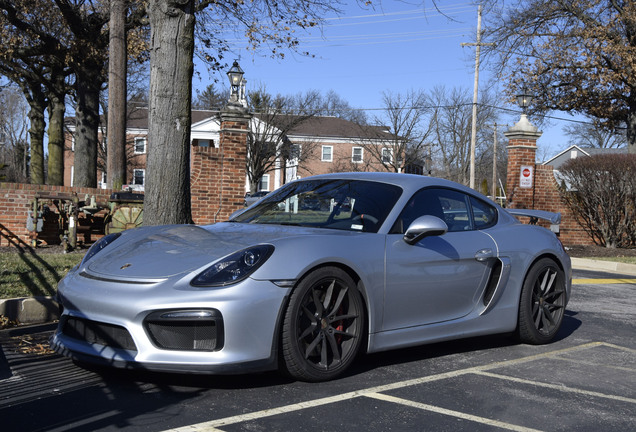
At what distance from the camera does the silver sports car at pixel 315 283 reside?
3893mm

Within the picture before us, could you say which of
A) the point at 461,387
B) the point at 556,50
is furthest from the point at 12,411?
the point at 556,50

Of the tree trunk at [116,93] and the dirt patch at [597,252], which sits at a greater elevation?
the tree trunk at [116,93]

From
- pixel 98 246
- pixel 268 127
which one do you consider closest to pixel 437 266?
pixel 98 246

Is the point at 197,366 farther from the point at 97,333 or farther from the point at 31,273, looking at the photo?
the point at 31,273

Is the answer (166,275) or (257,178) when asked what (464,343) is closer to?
(166,275)

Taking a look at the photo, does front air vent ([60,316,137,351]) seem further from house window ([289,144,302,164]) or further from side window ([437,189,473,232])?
house window ([289,144,302,164])

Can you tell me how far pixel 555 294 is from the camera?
602 centimetres

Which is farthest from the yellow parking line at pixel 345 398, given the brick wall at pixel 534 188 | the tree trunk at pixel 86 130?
the tree trunk at pixel 86 130

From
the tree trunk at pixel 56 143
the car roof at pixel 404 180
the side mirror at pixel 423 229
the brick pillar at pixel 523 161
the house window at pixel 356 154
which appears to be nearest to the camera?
the side mirror at pixel 423 229

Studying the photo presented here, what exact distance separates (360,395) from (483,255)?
1.82 metres

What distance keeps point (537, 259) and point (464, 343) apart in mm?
968

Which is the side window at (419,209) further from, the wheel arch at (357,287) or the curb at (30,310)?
the curb at (30,310)

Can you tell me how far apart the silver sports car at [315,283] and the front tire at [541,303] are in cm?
1

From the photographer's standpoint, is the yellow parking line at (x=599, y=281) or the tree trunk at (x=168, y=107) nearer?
the tree trunk at (x=168, y=107)
